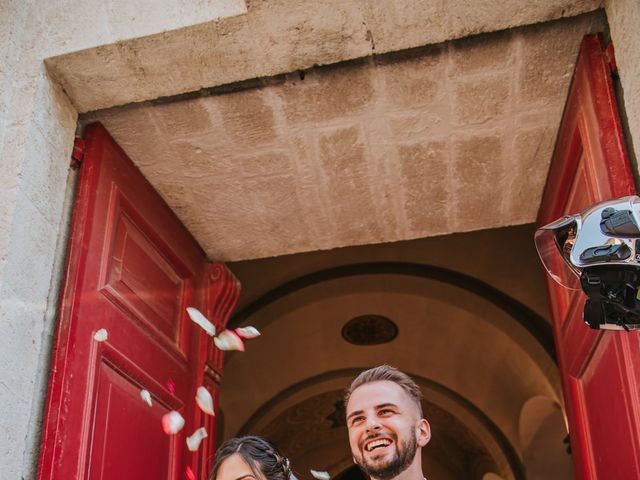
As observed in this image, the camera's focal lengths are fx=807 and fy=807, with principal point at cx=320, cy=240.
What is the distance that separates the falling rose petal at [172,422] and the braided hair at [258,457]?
0.80m

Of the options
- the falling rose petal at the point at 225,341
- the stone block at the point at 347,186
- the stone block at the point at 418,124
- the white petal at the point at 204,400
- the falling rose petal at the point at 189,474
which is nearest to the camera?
the stone block at the point at 418,124

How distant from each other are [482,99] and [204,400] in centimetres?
189

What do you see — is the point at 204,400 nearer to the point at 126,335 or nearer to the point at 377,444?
the point at 126,335

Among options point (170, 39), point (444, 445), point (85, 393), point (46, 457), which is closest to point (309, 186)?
point (170, 39)

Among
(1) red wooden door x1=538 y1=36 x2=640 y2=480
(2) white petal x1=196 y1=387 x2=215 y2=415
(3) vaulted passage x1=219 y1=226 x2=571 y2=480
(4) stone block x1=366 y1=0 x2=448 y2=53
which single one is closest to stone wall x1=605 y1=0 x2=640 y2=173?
(1) red wooden door x1=538 y1=36 x2=640 y2=480

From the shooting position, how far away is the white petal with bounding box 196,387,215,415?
380 centimetres

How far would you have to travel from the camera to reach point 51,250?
108 inches

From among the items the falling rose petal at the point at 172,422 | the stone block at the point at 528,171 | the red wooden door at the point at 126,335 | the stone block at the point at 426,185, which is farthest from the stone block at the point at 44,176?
the stone block at the point at 528,171

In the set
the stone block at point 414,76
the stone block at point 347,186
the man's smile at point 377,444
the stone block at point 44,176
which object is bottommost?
the man's smile at point 377,444

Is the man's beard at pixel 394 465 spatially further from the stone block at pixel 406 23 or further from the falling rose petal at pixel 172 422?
the falling rose petal at pixel 172 422

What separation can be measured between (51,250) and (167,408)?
1.10m

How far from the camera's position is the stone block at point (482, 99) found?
304cm

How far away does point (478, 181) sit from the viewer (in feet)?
11.9

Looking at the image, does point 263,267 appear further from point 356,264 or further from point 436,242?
point 436,242
